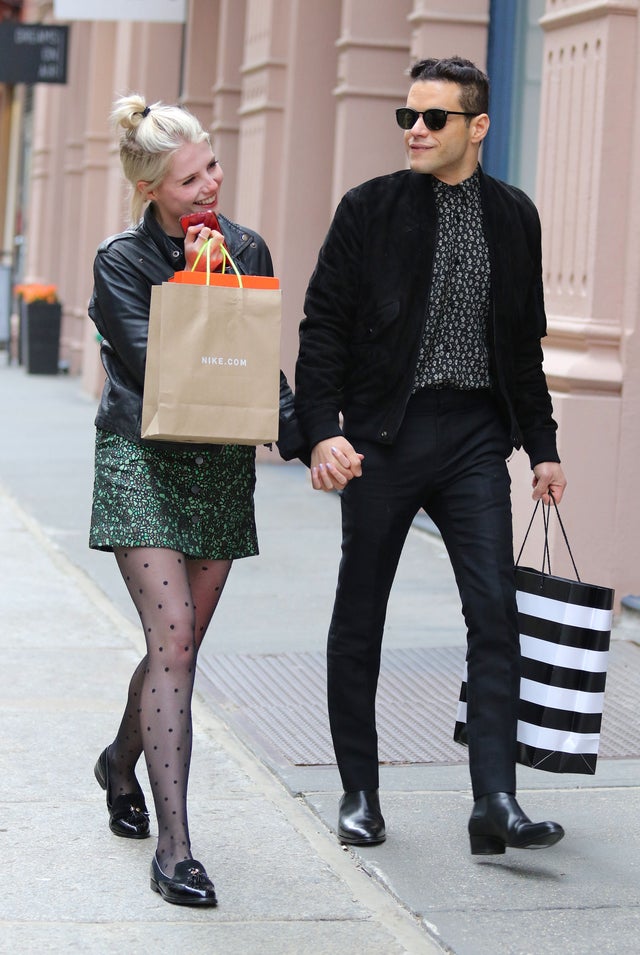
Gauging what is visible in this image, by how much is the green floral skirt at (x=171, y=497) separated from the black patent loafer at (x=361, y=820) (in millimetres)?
799

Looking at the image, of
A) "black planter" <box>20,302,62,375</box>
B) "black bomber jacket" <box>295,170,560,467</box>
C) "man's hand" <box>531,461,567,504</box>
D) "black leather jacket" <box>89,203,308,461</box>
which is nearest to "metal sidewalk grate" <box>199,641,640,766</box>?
"man's hand" <box>531,461,567,504</box>

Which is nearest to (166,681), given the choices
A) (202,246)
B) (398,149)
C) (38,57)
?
(202,246)

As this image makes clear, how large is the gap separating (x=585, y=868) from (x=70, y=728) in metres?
2.05

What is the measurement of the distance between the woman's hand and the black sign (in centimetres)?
1946

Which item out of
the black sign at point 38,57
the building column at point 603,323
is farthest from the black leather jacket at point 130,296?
the black sign at point 38,57

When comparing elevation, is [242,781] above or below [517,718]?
below

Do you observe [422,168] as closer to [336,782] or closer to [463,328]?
[463,328]

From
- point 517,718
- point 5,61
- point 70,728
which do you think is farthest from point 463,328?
point 5,61

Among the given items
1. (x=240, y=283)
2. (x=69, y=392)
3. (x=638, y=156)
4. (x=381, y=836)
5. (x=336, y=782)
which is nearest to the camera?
(x=240, y=283)

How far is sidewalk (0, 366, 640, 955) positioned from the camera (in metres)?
4.00

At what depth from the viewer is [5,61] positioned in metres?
23.5

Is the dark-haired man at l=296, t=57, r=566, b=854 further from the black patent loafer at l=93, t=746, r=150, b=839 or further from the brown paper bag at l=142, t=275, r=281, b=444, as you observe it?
the black patent loafer at l=93, t=746, r=150, b=839

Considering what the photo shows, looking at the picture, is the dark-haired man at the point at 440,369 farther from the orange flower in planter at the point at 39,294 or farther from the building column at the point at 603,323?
the orange flower in planter at the point at 39,294

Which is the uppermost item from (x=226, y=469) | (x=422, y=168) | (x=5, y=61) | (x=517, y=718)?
(x=5, y=61)
